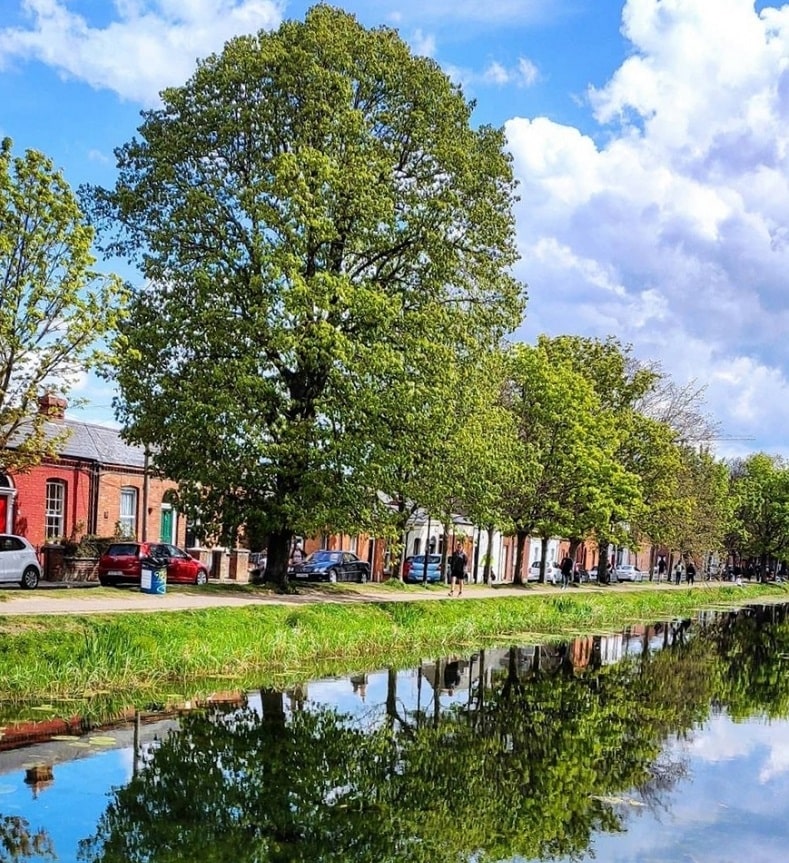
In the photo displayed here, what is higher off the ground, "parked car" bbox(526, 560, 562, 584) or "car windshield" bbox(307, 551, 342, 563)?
"car windshield" bbox(307, 551, 342, 563)

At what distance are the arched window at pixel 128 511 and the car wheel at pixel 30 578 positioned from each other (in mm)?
11898

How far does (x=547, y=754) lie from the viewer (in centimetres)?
1519

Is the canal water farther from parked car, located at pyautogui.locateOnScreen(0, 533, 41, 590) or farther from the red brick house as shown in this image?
the red brick house

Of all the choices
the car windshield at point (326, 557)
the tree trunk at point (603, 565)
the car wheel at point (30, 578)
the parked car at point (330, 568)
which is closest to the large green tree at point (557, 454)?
the parked car at point (330, 568)

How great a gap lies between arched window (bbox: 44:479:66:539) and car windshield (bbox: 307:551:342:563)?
10.2 meters

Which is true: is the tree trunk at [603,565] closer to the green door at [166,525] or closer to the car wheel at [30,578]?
the green door at [166,525]

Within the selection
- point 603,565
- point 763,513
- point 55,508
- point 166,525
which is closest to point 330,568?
point 166,525

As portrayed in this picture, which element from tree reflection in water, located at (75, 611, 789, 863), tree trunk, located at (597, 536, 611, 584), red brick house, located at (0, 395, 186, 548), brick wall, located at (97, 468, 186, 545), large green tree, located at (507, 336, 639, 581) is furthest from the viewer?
tree trunk, located at (597, 536, 611, 584)

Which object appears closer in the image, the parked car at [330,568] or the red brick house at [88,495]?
the red brick house at [88,495]

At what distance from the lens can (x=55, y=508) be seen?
3806cm

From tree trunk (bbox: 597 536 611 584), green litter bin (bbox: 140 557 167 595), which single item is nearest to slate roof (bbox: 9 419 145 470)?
green litter bin (bbox: 140 557 167 595)

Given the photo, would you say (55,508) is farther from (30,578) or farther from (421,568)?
(421,568)

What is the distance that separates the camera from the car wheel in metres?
28.9

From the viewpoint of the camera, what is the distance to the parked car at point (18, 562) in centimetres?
2811
